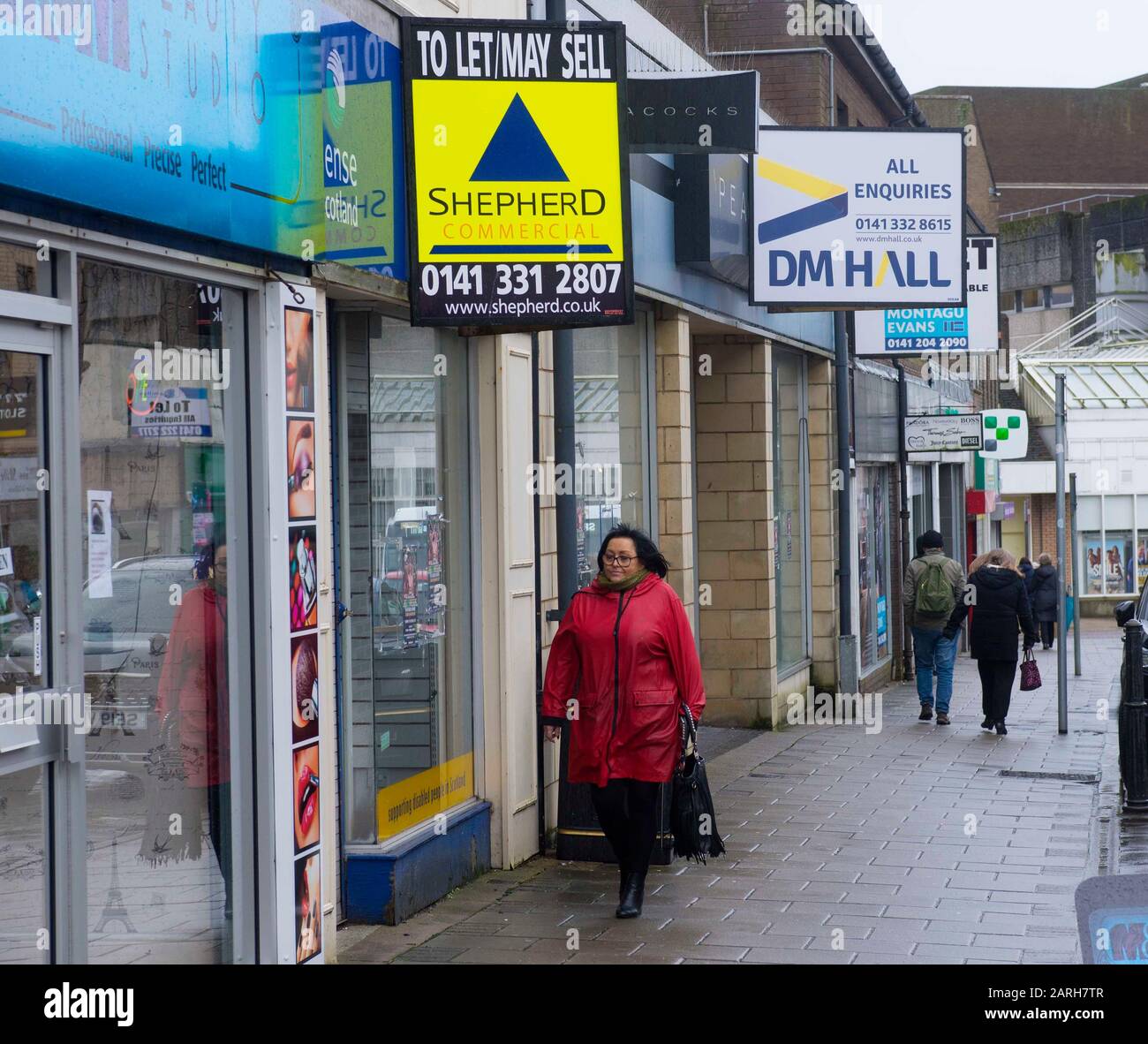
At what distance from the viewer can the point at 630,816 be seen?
7855 millimetres

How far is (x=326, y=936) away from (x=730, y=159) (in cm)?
803

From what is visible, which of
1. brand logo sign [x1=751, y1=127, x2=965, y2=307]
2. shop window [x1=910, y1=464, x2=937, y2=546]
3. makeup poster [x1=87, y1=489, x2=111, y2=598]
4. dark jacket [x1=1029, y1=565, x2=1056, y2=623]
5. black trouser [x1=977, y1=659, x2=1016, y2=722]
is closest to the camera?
makeup poster [x1=87, y1=489, x2=111, y2=598]

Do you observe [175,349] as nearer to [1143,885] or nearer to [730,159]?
[1143,885]

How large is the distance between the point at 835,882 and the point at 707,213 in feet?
18.1

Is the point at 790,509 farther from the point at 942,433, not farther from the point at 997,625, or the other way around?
the point at 942,433

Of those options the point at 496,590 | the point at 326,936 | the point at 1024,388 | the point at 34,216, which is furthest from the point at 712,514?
the point at 1024,388

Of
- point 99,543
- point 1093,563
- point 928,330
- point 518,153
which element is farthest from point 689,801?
point 1093,563

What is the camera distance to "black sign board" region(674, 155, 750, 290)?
478 inches

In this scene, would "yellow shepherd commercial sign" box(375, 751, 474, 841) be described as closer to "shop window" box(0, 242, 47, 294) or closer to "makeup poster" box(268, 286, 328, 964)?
"makeup poster" box(268, 286, 328, 964)

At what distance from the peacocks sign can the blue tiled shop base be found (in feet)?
8.21

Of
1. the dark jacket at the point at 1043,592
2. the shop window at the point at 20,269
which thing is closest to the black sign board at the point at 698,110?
the shop window at the point at 20,269

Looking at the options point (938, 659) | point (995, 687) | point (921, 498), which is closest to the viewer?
point (995, 687)

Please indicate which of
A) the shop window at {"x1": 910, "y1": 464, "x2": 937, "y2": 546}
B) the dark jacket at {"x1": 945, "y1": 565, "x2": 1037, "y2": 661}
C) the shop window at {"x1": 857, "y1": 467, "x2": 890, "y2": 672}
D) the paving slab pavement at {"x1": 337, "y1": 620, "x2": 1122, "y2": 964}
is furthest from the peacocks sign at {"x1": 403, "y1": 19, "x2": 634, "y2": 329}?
the shop window at {"x1": 910, "y1": 464, "x2": 937, "y2": 546}

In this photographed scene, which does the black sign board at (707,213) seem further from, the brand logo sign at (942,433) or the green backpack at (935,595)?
the brand logo sign at (942,433)
